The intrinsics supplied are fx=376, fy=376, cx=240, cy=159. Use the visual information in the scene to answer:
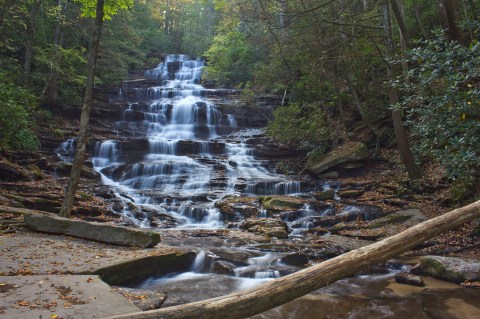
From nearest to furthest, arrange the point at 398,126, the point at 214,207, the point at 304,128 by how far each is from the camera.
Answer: the point at 398,126 → the point at 214,207 → the point at 304,128

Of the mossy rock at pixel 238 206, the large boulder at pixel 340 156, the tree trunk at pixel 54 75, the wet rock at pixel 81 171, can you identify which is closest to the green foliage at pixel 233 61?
the tree trunk at pixel 54 75

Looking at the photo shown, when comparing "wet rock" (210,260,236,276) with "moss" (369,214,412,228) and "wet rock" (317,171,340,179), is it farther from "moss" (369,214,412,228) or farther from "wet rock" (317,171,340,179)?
"wet rock" (317,171,340,179)

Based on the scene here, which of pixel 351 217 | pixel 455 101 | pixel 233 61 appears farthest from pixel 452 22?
pixel 233 61

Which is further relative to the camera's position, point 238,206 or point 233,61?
point 233,61

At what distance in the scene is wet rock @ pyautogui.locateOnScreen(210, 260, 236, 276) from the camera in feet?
25.8

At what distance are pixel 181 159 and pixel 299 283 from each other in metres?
17.8

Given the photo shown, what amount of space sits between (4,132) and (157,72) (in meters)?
23.7

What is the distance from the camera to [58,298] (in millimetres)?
4258

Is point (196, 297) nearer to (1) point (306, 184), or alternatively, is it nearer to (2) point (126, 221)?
(2) point (126, 221)

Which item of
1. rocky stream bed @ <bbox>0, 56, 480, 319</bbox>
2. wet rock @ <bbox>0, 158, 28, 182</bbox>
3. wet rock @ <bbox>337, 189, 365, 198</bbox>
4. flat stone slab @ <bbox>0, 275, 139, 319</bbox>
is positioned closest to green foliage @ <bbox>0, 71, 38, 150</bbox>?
rocky stream bed @ <bbox>0, 56, 480, 319</bbox>

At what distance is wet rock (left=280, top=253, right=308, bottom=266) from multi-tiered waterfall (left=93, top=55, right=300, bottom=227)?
4.95 meters

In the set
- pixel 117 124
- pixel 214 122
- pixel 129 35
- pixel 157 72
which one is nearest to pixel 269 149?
pixel 214 122

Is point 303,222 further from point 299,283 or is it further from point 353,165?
point 299,283

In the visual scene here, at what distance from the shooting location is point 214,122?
87.4 ft
